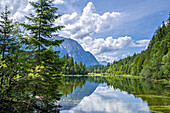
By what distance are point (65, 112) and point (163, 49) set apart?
53876 millimetres

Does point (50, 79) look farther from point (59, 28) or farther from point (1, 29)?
point (1, 29)

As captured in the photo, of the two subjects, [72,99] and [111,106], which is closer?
[111,106]

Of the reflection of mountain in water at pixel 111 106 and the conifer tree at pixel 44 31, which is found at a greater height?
the conifer tree at pixel 44 31

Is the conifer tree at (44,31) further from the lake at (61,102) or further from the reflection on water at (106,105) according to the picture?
the reflection on water at (106,105)

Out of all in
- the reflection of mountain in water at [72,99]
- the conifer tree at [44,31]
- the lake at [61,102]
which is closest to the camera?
the lake at [61,102]

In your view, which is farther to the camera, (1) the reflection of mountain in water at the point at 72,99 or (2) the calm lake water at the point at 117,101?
(1) the reflection of mountain in water at the point at 72,99

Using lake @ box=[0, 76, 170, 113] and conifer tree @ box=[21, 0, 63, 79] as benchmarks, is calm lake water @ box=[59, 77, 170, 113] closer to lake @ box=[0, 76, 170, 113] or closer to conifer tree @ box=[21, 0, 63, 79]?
lake @ box=[0, 76, 170, 113]

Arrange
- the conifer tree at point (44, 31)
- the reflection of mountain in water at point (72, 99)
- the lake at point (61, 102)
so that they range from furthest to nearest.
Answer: the reflection of mountain in water at point (72, 99) → the conifer tree at point (44, 31) → the lake at point (61, 102)

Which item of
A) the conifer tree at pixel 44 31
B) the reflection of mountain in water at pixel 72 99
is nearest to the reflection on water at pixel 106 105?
the reflection of mountain in water at pixel 72 99

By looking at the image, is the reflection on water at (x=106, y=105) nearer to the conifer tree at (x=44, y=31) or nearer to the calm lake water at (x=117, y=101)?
the calm lake water at (x=117, y=101)

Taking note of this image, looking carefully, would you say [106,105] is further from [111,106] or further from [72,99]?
[72,99]

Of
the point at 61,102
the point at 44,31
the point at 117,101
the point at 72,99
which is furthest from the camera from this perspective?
the point at 72,99

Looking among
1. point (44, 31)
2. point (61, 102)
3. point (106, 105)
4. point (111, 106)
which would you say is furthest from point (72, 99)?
point (44, 31)

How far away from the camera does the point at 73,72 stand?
12669 centimetres
